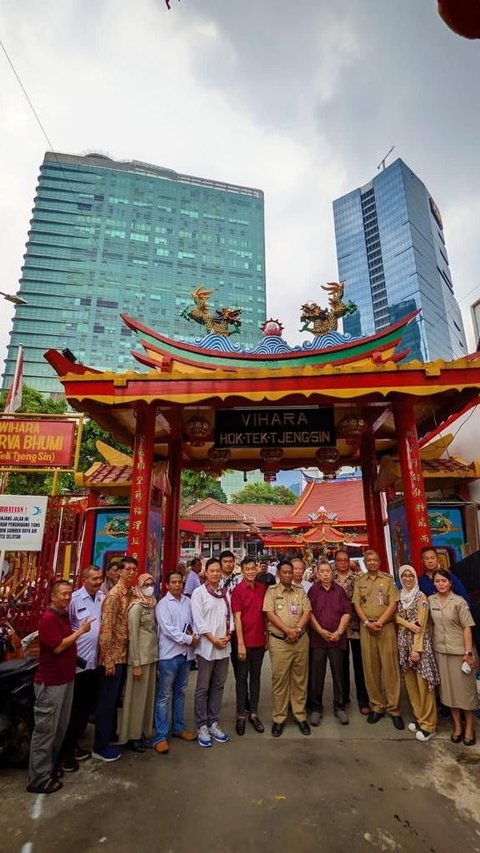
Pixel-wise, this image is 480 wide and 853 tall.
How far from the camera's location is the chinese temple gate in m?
5.71

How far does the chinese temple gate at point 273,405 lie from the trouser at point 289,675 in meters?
2.12

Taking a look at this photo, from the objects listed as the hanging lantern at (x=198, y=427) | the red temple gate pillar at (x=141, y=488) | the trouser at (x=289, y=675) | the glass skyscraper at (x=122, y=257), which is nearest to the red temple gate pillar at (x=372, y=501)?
the hanging lantern at (x=198, y=427)

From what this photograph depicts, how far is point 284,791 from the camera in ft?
10.5

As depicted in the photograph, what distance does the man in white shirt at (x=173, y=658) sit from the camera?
4.12 m

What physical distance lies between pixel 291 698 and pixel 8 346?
271 ft

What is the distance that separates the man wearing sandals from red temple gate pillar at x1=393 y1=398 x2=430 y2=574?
4357mm

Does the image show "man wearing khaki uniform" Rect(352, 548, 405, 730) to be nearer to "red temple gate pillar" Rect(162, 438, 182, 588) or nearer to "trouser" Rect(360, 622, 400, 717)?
"trouser" Rect(360, 622, 400, 717)

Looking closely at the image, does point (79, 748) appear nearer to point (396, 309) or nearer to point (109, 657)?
point (109, 657)

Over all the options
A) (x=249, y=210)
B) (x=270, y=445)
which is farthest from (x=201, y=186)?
(x=270, y=445)

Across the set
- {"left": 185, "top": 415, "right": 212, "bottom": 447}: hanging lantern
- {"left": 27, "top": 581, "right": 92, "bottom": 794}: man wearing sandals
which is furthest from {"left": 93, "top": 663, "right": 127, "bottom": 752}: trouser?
{"left": 185, "top": 415, "right": 212, "bottom": 447}: hanging lantern

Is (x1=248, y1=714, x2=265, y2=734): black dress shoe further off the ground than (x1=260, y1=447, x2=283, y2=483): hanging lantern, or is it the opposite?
(x1=260, y1=447, x2=283, y2=483): hanging lantern

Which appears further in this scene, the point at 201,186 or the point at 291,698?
the point at 201,186

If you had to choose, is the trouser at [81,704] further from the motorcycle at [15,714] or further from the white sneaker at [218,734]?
the white sneaker at [218,734]

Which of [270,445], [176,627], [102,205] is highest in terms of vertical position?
[102,205]
